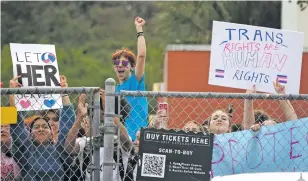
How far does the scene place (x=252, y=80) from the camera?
23.7 feet

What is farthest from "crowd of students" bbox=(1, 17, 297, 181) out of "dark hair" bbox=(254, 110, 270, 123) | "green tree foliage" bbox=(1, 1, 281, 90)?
"green tree foliage" bbox=(1, 1, 281, 90)

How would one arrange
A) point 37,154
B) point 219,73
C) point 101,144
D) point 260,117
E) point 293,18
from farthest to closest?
1. point 293,18
2. point 260,117
3. point 219,73
4. point 37,154
5. point 101,144

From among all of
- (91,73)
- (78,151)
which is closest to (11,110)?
(78,151)

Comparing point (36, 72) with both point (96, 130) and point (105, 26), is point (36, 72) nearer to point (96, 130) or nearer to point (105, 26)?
point (96, 130)

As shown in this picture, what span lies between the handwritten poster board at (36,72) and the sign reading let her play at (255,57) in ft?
3.76

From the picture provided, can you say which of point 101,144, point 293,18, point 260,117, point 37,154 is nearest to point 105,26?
point 293,18

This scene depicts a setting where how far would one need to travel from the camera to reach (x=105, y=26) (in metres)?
32.7

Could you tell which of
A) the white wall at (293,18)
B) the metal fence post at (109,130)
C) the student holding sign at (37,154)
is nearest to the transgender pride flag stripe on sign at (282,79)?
the metal fence post at (109,130)

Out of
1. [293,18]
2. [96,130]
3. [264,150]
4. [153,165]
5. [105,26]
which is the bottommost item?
[153,165]

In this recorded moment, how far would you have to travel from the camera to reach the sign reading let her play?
723 cm

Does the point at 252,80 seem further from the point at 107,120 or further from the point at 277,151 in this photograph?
the point at 107,120

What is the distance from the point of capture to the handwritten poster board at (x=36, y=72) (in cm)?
690

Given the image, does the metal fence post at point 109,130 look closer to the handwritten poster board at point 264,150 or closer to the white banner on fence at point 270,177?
the handwritten poster board at point 264,150

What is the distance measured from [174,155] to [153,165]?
0.50 feet
